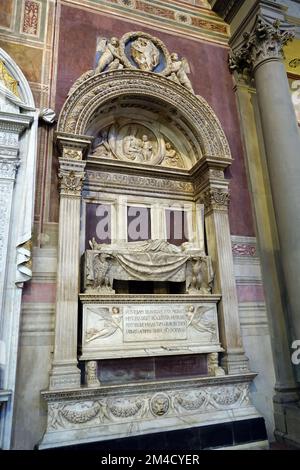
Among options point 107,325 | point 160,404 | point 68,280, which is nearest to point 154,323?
point 107,325

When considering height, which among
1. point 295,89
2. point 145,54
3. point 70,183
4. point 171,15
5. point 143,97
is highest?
point 171,15

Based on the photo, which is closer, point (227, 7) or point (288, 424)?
point (288, 424)

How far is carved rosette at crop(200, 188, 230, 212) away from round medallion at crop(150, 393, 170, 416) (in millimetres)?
3068

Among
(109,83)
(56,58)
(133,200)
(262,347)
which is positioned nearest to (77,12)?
(56,58)

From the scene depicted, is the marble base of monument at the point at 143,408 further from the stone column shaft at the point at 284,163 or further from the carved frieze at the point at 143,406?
the stone column shaft at the point at 284,163

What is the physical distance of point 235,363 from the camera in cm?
500

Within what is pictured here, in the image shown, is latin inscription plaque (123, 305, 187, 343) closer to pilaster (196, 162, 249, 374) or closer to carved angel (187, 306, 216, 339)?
carved angel (187, 306, 216, 339)

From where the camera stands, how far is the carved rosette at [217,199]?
577 centimetres

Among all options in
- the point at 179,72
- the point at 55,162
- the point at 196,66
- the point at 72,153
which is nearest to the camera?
the point at 72,153

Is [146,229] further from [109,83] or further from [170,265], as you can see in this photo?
[109,83]

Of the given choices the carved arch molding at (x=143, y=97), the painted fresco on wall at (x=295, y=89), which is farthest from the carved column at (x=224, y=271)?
the painted fresco on wall at (x=295, y=89)

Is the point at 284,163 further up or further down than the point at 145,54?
A: further down

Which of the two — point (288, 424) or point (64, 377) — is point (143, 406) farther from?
point (288, 424)

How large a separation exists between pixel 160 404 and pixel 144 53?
19.2ft
